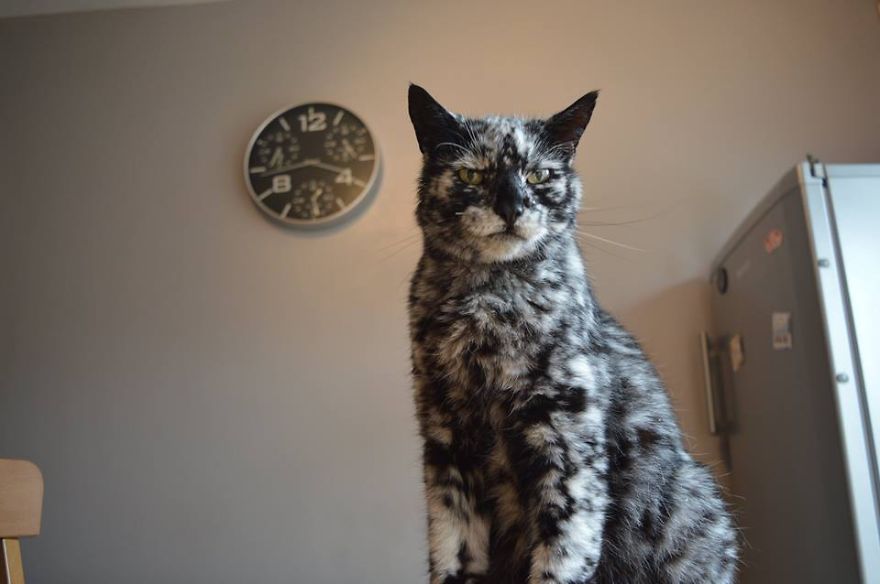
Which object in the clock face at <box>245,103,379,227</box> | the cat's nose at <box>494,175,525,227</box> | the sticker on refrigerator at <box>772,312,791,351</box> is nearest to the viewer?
the cat's nose at <box>494,175,525,227</box>

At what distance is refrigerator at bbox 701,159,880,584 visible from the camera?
1.42 metres

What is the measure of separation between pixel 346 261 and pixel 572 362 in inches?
62.0

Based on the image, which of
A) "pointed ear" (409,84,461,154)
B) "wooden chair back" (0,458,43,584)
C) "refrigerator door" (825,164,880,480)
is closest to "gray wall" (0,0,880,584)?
"refrigerator door" (825,164,880,480)

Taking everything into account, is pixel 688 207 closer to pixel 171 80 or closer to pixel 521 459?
pixel 521 459

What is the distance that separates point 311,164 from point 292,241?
11.1 inches

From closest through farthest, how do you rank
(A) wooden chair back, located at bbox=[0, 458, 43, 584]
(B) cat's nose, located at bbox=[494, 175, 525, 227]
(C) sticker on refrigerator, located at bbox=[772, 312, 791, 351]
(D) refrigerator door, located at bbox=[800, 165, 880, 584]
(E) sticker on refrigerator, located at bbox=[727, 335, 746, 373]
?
1. (A) wooden chair back, located at bbox=[0, 458, 43, 584]
2. (B) cat's nose, located at bbox=[494, 175, 525, 227]
3. (D) refrigerator door, located at bbox=[800, 165, 880, 584]
4. (C) sticker on refrigerator, located at bbox=[772, 312, 791, 351]
5. (E) sticker on refrigerator, located at bbox=[727, 335, 746, 373]

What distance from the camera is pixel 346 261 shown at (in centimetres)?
244

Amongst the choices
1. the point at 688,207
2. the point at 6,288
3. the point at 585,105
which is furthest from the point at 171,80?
the point at 585,105

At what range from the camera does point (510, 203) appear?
3.15 feet

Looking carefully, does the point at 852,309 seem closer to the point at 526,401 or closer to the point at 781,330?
the point at 781,330

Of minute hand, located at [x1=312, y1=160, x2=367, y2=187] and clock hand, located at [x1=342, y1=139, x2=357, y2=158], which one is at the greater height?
clock hand, located at [x1=342, y1=139, x2=357, y2=158]

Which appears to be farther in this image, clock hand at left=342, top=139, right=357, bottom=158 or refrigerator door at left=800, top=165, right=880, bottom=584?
clock hand at left=342, top=139, right=357, bottom=158

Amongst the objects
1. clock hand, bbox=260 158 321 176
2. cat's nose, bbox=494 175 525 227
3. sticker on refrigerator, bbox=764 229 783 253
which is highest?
clock hand, bbox=260 158 321 176

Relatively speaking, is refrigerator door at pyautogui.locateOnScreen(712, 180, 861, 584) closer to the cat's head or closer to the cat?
the cat
